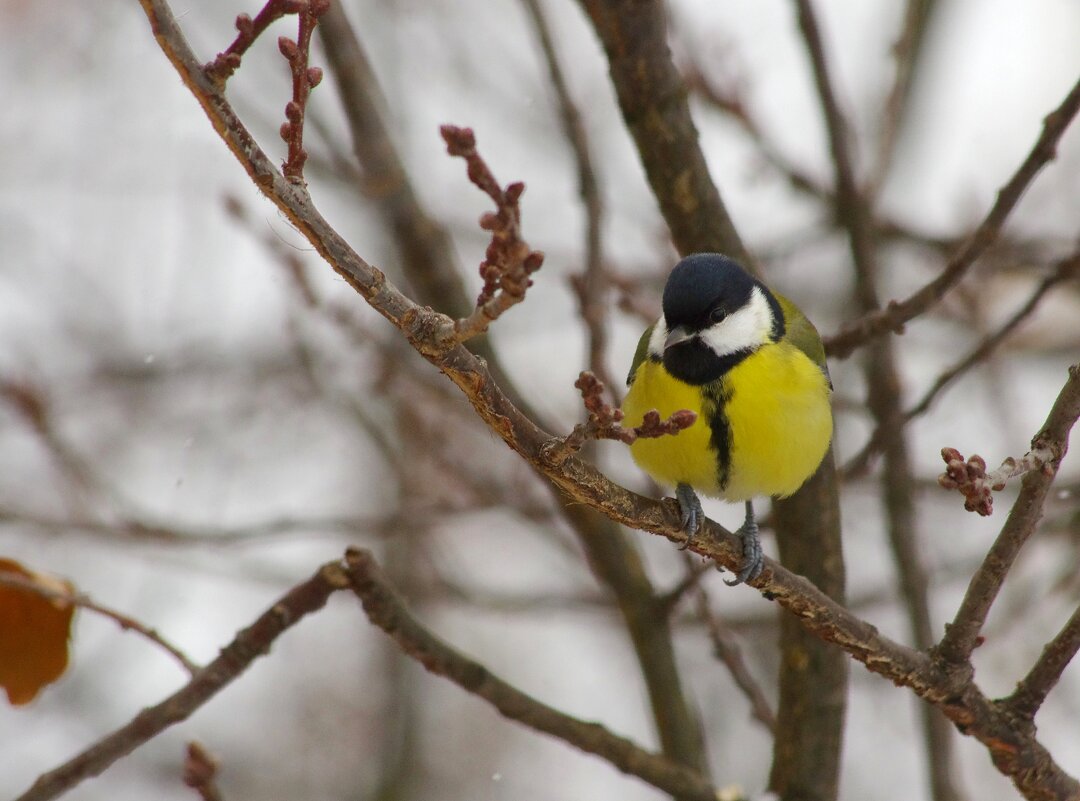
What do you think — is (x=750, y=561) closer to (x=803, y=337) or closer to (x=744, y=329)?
(x=744, y=329)

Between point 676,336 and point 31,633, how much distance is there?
4.41 ft

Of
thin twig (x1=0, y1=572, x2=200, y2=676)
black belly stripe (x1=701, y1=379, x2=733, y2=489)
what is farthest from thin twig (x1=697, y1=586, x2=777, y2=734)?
thin twig (x1=0, y1=572, x2=200, y2=676)

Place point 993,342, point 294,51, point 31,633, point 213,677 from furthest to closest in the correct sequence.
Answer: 1. point 993,342
2. point 213,677
3. point 31,633
4. point 294,51

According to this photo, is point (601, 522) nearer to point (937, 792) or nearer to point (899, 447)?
point (899, 447)

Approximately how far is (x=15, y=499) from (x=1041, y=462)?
158 inches

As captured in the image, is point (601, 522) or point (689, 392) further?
point (601, 522)

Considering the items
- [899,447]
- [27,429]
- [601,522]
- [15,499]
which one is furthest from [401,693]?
[899,447]

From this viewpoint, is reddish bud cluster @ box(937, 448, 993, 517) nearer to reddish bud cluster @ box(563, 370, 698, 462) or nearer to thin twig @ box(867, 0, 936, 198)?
reddish bud cluster @ box(563, 370, 698, 462)

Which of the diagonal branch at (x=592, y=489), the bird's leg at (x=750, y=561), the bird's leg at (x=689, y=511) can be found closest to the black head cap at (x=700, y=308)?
the bird's leg at (x=689, y=511)

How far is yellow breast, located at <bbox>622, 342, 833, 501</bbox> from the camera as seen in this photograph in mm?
2350

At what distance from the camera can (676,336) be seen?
2367mm

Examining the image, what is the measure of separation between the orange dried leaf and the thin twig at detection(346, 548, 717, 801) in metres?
0.50

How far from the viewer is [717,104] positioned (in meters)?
3.86

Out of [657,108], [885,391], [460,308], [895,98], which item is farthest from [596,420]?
[895,98]
